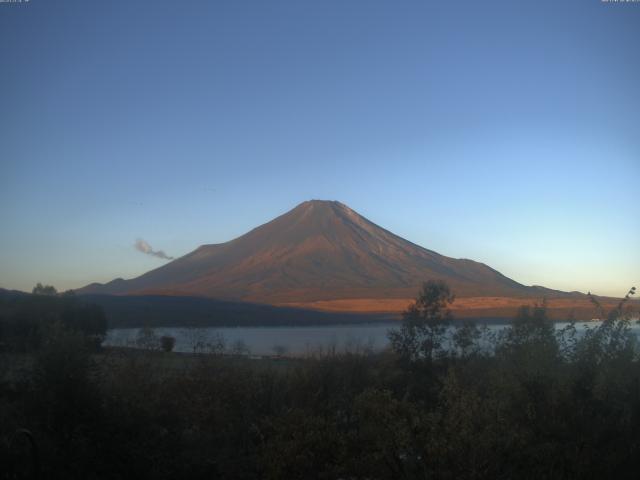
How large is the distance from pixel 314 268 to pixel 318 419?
105m

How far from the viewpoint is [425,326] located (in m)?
22.0

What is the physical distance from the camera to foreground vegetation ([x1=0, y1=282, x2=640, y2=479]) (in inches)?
252

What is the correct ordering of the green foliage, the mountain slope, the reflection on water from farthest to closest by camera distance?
the mountain slope → the green foliage → the reflection on water

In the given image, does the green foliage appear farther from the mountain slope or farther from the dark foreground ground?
the mountain slope

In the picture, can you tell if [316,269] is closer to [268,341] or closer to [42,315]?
[268,341]

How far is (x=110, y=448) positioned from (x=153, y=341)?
46.7ft

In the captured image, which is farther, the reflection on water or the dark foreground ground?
the reflection on water

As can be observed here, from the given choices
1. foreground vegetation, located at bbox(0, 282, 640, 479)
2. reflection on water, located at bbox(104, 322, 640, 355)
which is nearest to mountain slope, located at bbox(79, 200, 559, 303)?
reflection on water, located at bbox(104, 322, 640, 355)

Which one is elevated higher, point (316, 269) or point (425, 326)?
point (316, 269)

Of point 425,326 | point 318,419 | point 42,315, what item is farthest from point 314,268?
point 318,419

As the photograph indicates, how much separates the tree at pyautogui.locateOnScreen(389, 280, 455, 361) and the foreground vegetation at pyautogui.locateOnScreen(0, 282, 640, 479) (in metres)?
5.50

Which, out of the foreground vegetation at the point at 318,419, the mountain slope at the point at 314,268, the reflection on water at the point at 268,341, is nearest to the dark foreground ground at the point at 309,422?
the foreground vegetation at the point at 318,419

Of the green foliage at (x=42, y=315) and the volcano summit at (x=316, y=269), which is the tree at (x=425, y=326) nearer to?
the green foliage at (x=42, y=315)

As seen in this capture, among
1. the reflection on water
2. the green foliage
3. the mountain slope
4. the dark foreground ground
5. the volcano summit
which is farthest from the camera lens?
the mountain slope
